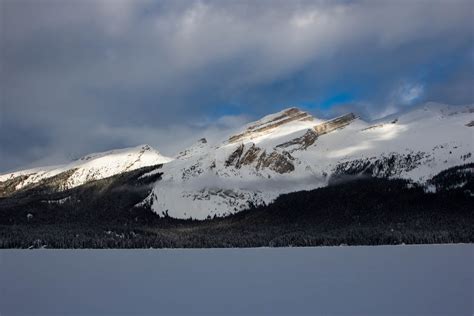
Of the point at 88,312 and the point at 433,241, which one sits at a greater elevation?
the point at 88,312

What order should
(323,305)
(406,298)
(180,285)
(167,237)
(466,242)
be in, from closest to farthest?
(323,305)
(406,298)
(180,285)
(466,242)
(167,237)

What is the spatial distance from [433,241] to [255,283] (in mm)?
110700

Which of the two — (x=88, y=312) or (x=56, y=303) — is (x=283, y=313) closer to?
(x=88, y=312)

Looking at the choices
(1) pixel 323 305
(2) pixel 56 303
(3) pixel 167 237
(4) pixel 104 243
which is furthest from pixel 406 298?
(3) pixel 167 237

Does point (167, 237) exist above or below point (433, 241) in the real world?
above

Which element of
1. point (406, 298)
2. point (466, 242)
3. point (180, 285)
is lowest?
point (466, 242)

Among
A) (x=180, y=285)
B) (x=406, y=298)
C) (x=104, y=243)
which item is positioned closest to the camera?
(x=406, y=298)

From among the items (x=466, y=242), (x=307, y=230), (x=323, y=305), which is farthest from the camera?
(x=307, y=230)

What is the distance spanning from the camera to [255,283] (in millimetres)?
43750

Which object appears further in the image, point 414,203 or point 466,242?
point 414,203

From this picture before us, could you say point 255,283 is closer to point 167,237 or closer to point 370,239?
point 370,239

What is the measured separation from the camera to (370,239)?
154375 mm

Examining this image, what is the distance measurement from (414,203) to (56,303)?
185810 mm

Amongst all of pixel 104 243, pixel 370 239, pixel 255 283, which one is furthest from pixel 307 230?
pixel 255 283
